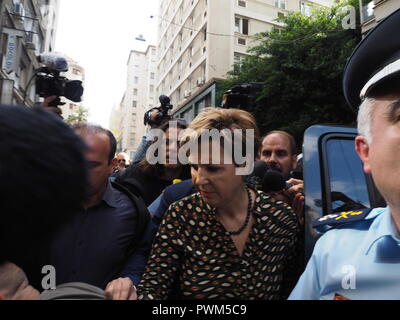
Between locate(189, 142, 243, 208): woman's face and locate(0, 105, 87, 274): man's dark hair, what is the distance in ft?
3.31

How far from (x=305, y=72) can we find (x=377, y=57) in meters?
12.0

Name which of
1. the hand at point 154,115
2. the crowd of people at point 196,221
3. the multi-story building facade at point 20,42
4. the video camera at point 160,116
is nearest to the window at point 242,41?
the multi-story building facade at point 20,42

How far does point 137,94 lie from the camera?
61469 mm

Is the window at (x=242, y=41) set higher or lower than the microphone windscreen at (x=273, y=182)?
higher

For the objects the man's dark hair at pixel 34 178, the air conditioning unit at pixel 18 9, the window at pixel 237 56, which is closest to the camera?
the man's dark hair at pixel 34 178

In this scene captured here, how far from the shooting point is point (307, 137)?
78.7 inches

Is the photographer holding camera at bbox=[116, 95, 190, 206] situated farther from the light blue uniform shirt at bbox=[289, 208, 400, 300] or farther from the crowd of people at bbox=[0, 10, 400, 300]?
the light blue uniform shirt at bbox=[289, 208, 400, 300]

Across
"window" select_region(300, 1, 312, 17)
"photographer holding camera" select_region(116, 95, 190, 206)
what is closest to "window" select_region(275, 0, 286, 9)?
"window" select_region(300, 1, 312, 17)

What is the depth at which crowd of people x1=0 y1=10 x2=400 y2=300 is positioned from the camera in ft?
1.71

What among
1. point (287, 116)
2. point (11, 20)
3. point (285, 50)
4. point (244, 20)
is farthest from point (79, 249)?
point (244, 20)

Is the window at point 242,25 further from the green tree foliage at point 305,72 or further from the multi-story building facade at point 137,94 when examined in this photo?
the multi-story building facade at point 137,94

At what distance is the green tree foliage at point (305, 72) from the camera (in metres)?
11.5

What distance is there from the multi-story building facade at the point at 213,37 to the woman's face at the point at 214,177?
57.5ft

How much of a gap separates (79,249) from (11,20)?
15.3 m
